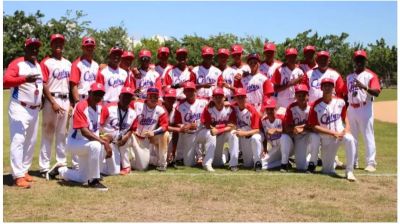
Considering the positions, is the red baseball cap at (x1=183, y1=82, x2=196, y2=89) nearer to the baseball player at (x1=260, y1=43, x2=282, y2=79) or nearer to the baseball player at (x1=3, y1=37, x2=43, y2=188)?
the baseball player at (x1=260, y1=43, x2=282, y2=79)

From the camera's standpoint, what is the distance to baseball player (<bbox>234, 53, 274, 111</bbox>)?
30.6 feet

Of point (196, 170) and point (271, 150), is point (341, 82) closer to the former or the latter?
point (271, 150)

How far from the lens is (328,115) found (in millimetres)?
8273

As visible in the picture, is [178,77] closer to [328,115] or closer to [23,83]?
[328,115]

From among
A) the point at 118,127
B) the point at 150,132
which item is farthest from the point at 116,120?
the point at 150,132

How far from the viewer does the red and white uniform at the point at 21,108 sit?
7184mm

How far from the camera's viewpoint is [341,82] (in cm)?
894

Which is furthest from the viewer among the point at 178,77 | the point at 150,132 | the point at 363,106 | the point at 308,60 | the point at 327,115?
the point at 178,77

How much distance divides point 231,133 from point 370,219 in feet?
11.1

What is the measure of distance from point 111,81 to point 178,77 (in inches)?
67.2

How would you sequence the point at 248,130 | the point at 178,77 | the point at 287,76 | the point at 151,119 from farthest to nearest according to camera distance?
the point at 178,77, the point at 287,76, the point at 248,130, the point at 151,119

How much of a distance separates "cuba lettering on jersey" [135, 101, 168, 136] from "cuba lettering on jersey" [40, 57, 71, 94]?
1.39 metres

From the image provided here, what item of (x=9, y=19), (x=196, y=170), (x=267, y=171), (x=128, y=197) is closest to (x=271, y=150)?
(x=267, y=171)

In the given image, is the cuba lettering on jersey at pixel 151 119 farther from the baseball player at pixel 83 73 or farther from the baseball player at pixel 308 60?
the baseball player at pixel 308 60
